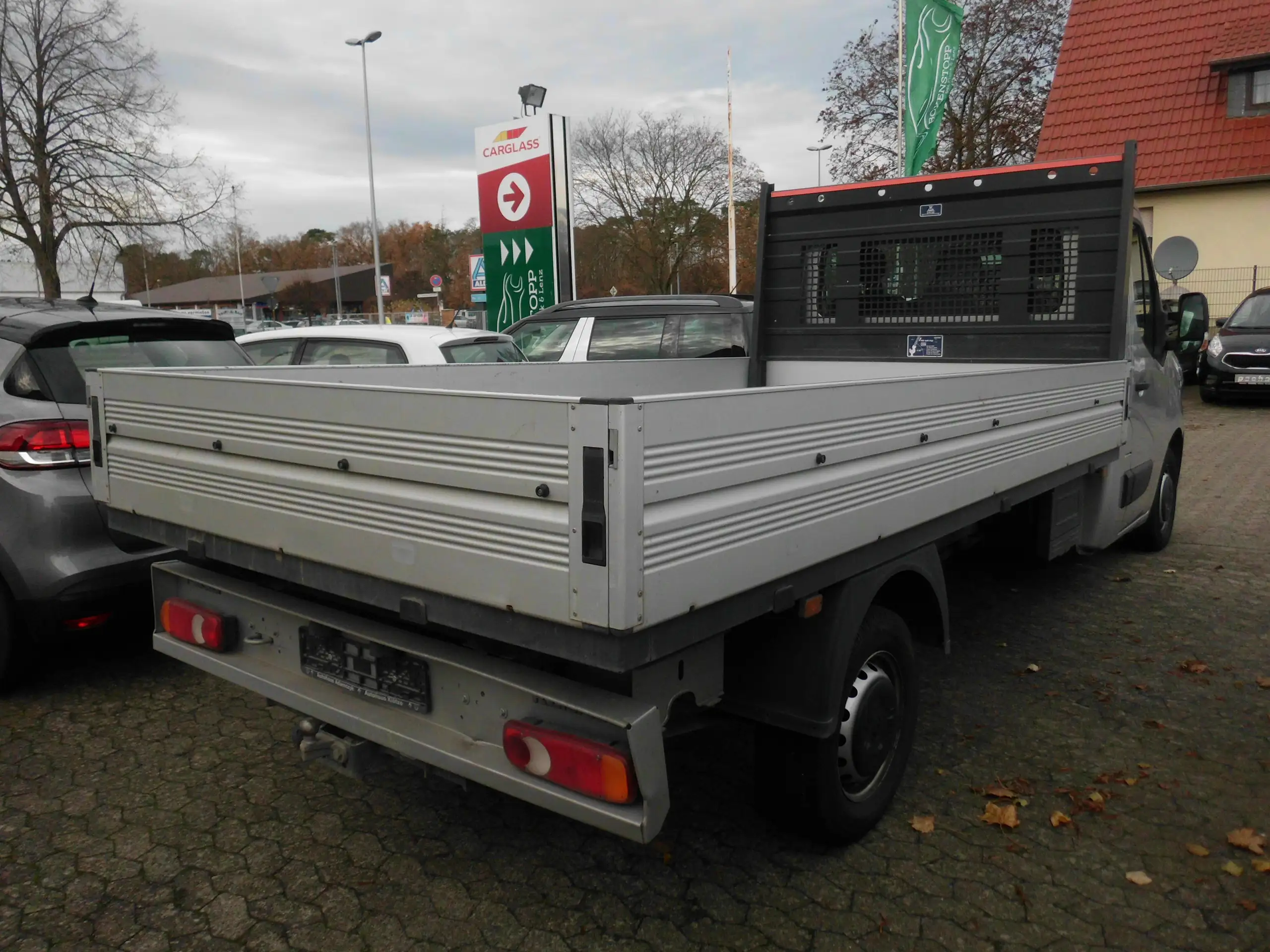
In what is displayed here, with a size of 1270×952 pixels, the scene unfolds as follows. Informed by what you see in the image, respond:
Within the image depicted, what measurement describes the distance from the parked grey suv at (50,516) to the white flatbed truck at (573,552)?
32.2 inches

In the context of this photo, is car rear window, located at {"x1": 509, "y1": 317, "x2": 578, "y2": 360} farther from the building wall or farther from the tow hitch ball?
the building wall

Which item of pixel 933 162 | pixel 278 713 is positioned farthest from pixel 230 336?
pixel 933 162

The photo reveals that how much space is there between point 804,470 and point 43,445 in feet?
11.3

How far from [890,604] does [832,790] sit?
0.72 metres

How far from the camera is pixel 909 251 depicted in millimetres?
5551

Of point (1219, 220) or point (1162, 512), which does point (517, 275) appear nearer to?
point (1162, 512)

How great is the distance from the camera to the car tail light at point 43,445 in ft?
13.7

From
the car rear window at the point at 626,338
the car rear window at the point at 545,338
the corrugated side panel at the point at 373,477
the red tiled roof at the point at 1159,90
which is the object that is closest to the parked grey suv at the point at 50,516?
the corrugated side panel at the point at 373,477

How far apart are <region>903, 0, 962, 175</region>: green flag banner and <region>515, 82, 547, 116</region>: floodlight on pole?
17.5 feet

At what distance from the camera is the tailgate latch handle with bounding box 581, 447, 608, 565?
2037 mm

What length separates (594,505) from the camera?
2.06m

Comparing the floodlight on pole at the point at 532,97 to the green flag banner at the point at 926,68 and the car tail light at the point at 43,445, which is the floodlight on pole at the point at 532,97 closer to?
the green flag banner at the point at 926,68

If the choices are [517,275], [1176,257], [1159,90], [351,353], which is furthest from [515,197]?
[1159,90]

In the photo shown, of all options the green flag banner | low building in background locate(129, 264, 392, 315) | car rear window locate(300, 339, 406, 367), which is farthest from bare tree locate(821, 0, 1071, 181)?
low building in background locate(129, 264, 392, 315)
